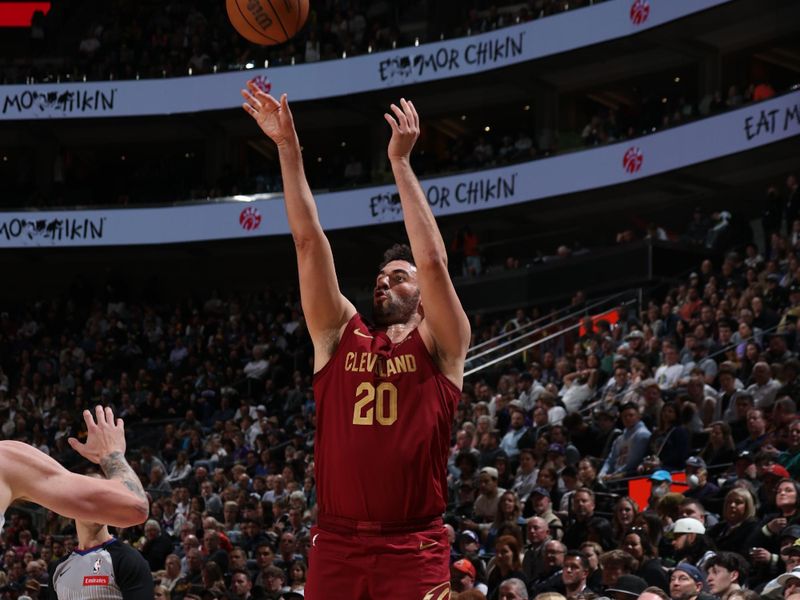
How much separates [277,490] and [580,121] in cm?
1482

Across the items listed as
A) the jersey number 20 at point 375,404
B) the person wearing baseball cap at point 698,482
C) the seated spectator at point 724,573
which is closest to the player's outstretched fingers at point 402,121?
the jersey number 20 at point 375,404

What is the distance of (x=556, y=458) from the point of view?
12.6 m

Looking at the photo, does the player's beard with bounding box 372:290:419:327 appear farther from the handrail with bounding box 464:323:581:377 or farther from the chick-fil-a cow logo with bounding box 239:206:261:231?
the chick-fil-a cow logo with bounding box 239:206:261:231

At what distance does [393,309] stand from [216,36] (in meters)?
26.8

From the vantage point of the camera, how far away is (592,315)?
2044 cm

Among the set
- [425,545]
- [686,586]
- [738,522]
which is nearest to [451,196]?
[738,522]

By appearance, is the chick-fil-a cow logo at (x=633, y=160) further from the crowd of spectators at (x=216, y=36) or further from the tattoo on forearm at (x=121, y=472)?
the tattoo on forearm at (x=121, y=472)

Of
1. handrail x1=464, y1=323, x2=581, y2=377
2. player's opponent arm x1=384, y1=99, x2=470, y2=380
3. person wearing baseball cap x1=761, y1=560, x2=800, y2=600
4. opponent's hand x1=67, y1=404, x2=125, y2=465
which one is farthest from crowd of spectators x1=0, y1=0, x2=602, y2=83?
opponent's hand x1=67, y1=404, x2=125, y2=465

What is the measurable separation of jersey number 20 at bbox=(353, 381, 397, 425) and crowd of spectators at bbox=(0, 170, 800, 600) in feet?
10.9

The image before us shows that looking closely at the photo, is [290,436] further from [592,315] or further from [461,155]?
[461,155]

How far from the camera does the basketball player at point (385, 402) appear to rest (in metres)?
4.81

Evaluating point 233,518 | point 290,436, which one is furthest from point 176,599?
point 290,436

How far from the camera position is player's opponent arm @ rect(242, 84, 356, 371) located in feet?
16.6

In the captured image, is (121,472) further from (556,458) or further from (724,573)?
(556,458)
